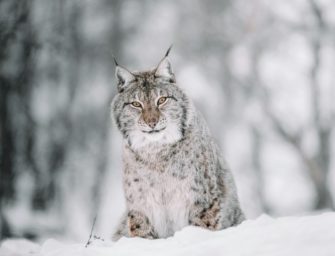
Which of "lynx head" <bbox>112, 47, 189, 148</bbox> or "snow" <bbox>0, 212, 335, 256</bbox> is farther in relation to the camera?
"lynx head" <bbox>112, 47, 189, 148</bbox>

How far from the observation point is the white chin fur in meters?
6.96

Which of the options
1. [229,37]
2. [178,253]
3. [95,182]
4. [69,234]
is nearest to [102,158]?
[95,182]

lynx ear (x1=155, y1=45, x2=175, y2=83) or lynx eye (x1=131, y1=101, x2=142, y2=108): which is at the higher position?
lynx ear (x1=155, y1=45, x2=175, y2=83)

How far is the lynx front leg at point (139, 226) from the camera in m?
6.96

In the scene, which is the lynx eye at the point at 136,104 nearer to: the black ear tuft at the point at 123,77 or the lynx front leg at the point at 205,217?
the black ear tuft at the point at 123,77

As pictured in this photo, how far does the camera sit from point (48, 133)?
15.3 metres

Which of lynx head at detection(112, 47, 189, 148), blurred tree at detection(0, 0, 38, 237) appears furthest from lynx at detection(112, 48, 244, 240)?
blurred tree at detection(0, 0, 38, 237)

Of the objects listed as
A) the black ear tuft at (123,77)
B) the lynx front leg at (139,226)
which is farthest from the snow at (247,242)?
the black ear tuft at (123,77)

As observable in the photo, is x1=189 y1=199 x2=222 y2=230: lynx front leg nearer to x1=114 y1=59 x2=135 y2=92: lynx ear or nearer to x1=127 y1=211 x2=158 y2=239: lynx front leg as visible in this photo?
x1=127 y1=211 x2=158 y2=239: lynx front leg

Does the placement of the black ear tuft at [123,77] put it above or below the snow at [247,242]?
above

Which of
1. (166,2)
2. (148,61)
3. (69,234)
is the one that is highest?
(166,2)

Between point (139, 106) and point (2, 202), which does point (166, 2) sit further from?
point (139, 106)

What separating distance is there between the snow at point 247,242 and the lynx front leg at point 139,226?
2.86ft

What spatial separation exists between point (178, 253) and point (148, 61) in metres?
14.9
